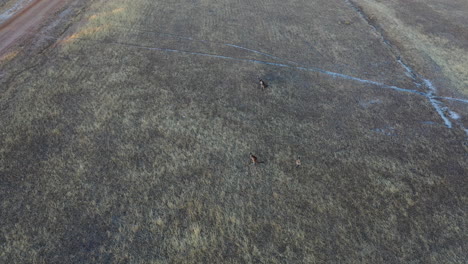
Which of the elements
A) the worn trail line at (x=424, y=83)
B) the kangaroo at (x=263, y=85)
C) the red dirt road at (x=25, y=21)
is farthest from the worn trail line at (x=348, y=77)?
the kangaroo at (x=263, y=85)

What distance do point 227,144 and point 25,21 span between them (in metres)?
9.52

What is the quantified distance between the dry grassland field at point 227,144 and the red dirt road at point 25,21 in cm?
35

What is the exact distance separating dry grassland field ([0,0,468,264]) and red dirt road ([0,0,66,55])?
0.35 meters

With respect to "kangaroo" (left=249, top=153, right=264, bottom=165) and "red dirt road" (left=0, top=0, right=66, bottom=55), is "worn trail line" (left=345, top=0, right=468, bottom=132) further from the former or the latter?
"red dirt road" (left=0, top=0, right=66, bottom=55)

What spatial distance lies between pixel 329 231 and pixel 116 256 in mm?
3417

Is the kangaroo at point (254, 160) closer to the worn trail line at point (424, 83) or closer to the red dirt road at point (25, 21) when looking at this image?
the worn trail line at point (424, 83)

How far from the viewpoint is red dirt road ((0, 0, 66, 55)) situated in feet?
34.2

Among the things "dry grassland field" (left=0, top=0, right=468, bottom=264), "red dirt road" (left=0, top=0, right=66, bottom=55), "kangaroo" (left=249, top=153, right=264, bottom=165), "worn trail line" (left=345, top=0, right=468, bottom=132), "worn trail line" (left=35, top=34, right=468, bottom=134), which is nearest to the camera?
"dry grassland field" (left=0, top=0, right=468, bottom=264)


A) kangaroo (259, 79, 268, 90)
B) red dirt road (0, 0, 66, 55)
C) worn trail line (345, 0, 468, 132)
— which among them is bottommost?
worn trail line (345, 0, 468, 132)

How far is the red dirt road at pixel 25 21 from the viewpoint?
10.4 meters

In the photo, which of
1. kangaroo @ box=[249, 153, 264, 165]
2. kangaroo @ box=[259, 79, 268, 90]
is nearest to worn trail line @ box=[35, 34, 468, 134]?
kangaroo @ box=[259, 79, 268, 90]

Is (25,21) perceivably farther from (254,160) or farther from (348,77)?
(348,77)

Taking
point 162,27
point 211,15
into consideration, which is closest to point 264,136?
point 162,27

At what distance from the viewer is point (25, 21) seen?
11586mm
